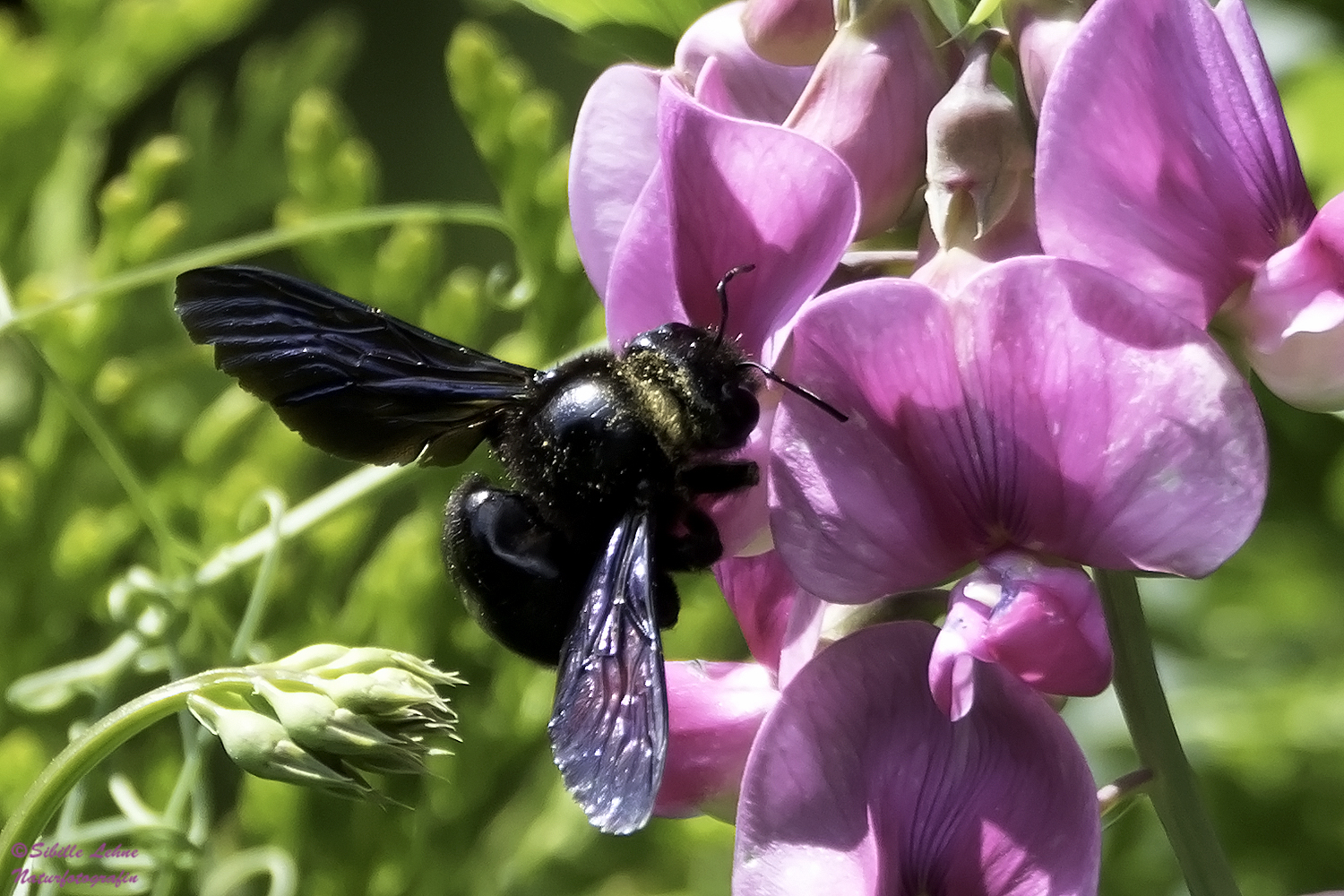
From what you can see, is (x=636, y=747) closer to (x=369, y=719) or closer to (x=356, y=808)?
(x=369, y=719)

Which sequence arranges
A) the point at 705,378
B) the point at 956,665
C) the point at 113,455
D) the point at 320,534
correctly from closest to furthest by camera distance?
the point at 956,665 → the point at 705,378 → the point at 113,455 → the point at 320,534

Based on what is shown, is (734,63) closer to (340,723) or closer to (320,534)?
(340,723)

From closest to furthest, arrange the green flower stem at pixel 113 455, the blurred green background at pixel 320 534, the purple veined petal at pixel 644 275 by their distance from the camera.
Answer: the purple veined petal at pixel 644 275
the green flower stem at pixel 113 455
the blurred green background at pixel 320 534

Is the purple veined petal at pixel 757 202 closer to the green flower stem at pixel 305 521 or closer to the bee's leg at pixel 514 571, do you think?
the bee's leg at pixel 514 571

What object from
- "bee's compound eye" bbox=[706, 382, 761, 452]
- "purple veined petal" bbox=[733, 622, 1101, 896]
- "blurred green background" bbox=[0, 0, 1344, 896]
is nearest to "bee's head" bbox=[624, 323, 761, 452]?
"bee's compound eye" bbox=[706, 382, 761, 452]

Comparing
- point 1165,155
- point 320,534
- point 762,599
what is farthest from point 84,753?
point 320,534

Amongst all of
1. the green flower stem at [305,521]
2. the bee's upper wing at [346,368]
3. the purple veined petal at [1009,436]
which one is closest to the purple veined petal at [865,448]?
the purple veined petal at [1009,436]
